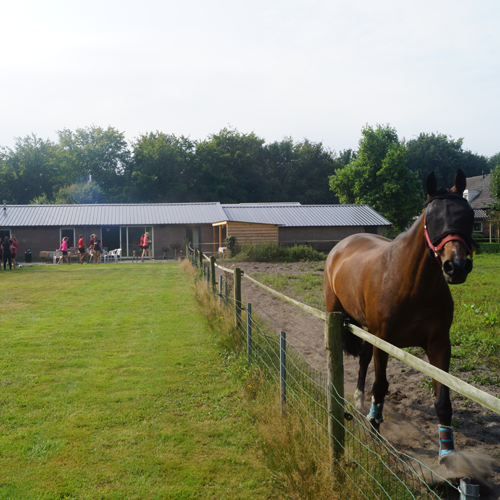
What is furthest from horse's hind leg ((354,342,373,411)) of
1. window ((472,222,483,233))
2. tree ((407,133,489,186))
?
tree ((407,133,489,186))

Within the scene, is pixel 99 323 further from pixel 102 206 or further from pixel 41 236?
pixel 102 206

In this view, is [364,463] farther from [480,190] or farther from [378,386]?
[480,190]

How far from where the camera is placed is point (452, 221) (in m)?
3.13

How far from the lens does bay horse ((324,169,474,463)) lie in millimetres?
3107

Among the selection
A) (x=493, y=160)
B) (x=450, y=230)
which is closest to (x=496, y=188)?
(x=450, y=230)

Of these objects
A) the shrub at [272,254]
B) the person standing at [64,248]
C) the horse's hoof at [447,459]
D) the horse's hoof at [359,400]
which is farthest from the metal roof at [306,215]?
the horse's hoof at [447,459]

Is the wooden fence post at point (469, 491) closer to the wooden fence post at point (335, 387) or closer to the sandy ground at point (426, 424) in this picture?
the wooden fence post at point (335, 387)

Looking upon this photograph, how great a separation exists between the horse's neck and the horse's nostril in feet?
1.62

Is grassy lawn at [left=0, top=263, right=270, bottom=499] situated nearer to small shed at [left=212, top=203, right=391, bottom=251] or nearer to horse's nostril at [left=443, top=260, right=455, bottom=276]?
horse's nostril at [left=443, top=260, right=455, bottom=276]

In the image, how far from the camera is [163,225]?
110 feet

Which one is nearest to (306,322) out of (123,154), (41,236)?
(41,236)

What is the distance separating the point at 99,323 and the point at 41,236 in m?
26.3

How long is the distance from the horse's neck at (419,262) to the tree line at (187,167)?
45.0 m

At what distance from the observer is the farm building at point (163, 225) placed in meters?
32.5
